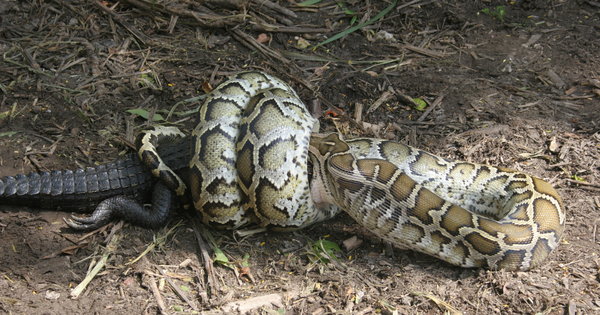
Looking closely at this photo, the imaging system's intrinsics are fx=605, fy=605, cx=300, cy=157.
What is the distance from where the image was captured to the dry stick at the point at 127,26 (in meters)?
7.95

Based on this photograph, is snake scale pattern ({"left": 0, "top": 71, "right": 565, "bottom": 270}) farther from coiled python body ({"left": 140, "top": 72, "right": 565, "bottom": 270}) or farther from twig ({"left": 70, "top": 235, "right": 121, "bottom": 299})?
twig ({"left": 70, "top": 235, "right": 121, "bottom": 299})

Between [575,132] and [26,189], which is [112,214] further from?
[575,132]


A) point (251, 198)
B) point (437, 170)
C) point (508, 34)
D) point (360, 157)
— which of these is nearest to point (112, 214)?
point (251, 198)

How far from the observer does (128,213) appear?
601 centimetres

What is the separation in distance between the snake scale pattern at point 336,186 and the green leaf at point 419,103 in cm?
107

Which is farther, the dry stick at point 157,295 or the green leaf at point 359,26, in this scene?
the green leaf at point 359,26

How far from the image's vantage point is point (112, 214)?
237 inches

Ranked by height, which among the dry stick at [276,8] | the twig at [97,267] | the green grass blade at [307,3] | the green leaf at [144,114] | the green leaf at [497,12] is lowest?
the twig at [97,267]

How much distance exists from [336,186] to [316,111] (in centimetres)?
152

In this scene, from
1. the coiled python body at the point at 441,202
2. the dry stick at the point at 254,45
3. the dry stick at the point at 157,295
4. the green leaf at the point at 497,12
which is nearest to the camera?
the dry stick at the point at 157,295

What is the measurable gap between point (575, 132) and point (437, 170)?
1.76 m

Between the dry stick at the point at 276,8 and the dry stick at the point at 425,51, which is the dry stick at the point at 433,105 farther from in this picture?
the dry stick at the point at 276,8

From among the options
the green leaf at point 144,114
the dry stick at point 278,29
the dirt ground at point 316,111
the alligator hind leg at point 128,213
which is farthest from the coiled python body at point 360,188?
the dry stick at point 278,29

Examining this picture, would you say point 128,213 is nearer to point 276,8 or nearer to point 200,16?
point 200,16
